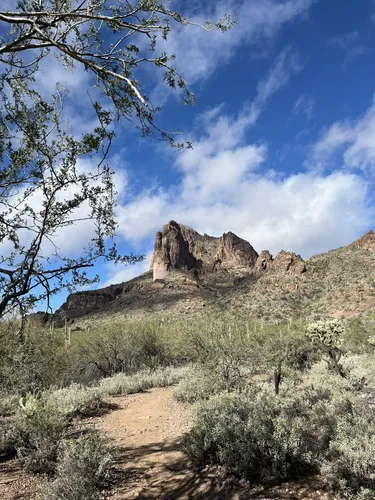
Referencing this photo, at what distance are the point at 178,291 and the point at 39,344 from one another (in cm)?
4911

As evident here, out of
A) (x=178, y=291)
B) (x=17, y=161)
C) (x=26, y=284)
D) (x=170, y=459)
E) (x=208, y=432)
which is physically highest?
(x=178, y=291)

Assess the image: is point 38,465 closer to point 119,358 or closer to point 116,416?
point 116,416

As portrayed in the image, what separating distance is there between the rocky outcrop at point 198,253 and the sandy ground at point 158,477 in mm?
73246

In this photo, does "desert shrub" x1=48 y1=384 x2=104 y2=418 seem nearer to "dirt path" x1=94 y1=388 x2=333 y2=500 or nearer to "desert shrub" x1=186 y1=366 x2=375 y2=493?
"dirt path" x1=94 y1=388 x2=333 y2=500

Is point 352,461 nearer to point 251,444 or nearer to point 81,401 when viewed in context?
point 251,444

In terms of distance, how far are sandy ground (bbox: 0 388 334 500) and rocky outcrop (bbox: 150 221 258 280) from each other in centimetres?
7325

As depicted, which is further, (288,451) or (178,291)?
(178,291)

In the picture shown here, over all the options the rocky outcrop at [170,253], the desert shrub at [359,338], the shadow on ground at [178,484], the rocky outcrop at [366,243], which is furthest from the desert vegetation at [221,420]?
the rocky outcrop at [170,253]

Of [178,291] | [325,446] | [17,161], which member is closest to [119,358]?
[325,446]

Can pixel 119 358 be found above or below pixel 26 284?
below

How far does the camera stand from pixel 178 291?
6300cm

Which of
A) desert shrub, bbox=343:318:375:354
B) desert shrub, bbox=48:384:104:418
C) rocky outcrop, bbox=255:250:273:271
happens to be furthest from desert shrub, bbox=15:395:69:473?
rocky outcrop, bbox=255:250:273:271

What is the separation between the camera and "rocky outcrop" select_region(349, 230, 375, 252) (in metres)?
53.4

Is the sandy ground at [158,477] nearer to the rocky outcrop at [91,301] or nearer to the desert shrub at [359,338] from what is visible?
the desert shrub at [359,338]
